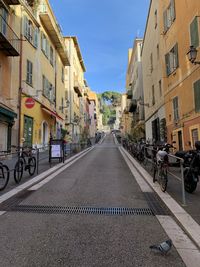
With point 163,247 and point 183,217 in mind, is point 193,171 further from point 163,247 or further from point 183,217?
point 163,247

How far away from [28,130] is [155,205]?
1398 centimetres

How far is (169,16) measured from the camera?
1761 centimetres

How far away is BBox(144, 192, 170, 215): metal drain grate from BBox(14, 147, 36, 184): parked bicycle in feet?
14.4

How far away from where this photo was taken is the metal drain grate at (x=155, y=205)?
5.59m

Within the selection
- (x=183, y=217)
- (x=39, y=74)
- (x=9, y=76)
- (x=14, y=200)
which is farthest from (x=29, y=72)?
(x=183, y=217)

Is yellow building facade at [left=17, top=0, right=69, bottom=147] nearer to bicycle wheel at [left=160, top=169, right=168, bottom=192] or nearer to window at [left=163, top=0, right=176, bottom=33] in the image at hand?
window at [left=163, top=0, right=176, bottom=33]

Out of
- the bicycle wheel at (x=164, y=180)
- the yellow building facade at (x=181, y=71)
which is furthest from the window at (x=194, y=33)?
the bicycle wheel at (x=164, y=180)

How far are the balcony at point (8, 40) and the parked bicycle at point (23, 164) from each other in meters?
6.33

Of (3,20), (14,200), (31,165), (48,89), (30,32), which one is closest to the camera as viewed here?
(14,200)

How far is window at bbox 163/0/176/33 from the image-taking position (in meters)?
16.5

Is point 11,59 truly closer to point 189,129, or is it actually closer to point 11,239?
point 189,129

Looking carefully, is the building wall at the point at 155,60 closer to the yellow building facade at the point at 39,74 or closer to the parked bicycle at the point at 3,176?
the yellow building facade at the point at 39,74

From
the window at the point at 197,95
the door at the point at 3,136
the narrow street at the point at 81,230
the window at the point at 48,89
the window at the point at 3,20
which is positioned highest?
the window at the point at 3,20

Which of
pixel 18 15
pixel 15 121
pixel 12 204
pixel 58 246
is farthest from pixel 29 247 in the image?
pixel 18 15
